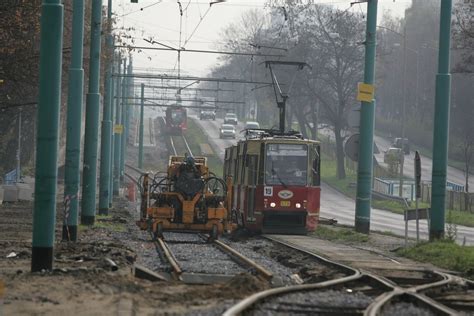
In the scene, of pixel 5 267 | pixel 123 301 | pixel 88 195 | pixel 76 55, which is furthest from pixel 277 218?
pixel 123 301

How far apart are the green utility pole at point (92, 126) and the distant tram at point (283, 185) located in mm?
4551

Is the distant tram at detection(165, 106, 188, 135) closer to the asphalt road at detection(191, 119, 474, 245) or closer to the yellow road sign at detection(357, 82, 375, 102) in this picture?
the asphalt road at detection(191, 119, 474, 245)

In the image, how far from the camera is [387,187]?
7431 cm

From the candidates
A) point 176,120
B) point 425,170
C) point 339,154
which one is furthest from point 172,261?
point 176,120

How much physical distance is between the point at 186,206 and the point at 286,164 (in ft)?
14.9

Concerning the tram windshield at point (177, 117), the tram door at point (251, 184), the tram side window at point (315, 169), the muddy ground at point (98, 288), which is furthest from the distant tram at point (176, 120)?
the muddy ground at point (98, 288)

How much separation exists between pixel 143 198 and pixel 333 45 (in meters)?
51.9

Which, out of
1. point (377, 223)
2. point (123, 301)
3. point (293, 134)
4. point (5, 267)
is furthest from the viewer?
point (377, 223)

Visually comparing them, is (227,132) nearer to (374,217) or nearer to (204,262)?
(374,217)

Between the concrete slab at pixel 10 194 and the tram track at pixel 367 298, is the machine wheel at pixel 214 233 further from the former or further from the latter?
the concrete slab at pixel 10 194

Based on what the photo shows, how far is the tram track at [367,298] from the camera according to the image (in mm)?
12992

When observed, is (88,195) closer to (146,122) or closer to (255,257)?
(255,257)

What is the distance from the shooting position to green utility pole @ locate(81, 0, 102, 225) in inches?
A: 1293

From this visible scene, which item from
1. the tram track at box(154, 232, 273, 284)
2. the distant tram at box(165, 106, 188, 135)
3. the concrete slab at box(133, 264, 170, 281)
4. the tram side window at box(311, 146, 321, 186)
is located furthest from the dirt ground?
the distant tram at box(165, 106, 188, 135)
